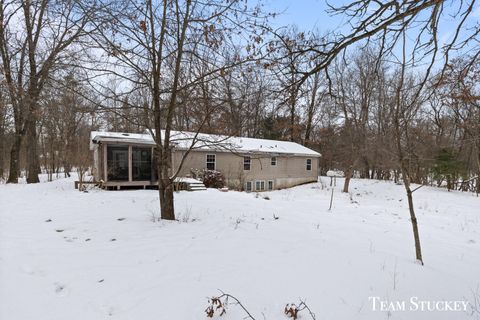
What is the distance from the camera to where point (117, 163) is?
510 inches

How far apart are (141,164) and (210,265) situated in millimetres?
10713

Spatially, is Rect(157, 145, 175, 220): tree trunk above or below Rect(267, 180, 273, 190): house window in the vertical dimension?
above

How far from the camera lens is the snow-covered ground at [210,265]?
2.84 metres

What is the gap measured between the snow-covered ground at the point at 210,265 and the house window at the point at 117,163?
5885 mm

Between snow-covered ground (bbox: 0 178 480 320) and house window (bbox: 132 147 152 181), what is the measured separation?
21.1ft

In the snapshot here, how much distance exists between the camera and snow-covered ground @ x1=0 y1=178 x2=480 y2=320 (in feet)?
9.33

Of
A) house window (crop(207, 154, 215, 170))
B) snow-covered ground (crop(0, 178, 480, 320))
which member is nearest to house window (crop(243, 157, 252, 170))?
house window (crop(207, 154, 215, 170))

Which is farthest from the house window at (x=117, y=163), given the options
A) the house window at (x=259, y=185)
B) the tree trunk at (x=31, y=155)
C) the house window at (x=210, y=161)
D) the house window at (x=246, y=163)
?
the house window at (x=259, y=185)

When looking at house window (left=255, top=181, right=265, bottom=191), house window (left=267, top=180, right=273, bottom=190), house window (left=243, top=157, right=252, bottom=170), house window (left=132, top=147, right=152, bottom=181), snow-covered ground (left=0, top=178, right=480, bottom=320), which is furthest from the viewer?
house window (left=267, top=180, right=273, bottom=190)

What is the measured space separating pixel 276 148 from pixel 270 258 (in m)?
16.2

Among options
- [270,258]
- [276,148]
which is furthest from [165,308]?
[276,148]

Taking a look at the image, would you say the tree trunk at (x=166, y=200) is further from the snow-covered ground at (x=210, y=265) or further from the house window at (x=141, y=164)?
the house window at (x=141, y=164)

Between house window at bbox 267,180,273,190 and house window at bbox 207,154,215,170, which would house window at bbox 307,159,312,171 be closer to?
house window at bbox 267,180,273,190

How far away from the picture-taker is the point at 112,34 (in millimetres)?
5020
